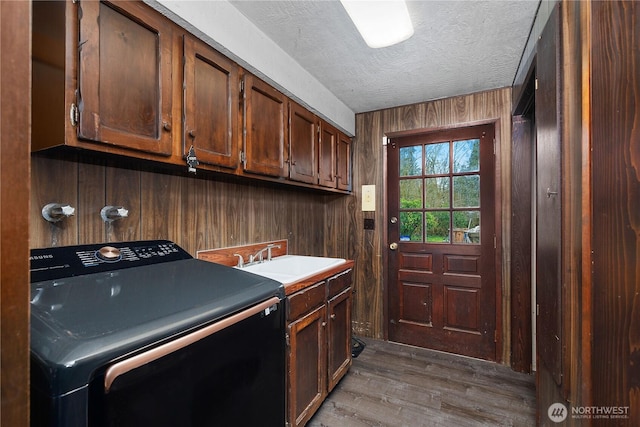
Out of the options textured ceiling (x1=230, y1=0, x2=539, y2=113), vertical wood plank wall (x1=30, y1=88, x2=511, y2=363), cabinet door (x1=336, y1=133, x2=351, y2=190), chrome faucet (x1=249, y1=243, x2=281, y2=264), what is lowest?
chrome faucet (x1=249, y1=243, x2=281, y2=264)

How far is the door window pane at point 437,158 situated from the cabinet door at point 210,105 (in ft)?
6.29

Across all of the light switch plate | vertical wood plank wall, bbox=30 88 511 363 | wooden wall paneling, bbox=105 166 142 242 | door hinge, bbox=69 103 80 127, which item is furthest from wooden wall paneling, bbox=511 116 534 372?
door hinge, bbox=69 103 80 127

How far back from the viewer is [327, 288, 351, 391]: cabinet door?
1.93m

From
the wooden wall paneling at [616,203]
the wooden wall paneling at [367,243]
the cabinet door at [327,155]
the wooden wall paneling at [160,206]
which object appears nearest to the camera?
the wooden wall paneling at [616,203]

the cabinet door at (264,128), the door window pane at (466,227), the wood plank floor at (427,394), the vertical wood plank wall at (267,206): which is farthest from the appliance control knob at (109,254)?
the door window pane at (466,227)

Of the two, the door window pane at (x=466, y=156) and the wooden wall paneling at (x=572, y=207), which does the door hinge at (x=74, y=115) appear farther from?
the door window pane at (x=466, y=156)

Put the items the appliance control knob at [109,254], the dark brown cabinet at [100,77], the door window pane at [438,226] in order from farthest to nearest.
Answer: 1. the door window pane at [438,226]
2. the appliance control knob at [109,254]
3. the dark brown cabinet at [100,77]

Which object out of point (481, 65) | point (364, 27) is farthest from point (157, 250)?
point (481, 65)

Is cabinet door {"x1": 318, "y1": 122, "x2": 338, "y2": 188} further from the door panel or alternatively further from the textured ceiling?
the door panel

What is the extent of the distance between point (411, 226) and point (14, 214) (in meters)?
2.74

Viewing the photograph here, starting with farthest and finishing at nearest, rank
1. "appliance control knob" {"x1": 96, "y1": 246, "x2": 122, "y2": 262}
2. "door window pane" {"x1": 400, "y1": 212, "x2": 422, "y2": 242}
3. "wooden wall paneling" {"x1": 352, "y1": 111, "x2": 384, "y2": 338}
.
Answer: "wooden wall paneling" {"x1": 352, "y1": 111, "x2": 384, "y2": 338}, "door window pane" {"x1": 400, "y1": 212, "x2": 422, "y2": 242}, "appliance control knob" {"x1": 96, "y1": 246, "x2": 122, "y2": 262}

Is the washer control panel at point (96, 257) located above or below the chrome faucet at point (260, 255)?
above

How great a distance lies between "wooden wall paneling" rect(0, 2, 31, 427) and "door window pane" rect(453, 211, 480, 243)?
2.77 metres

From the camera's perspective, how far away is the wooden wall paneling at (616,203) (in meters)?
0.81
